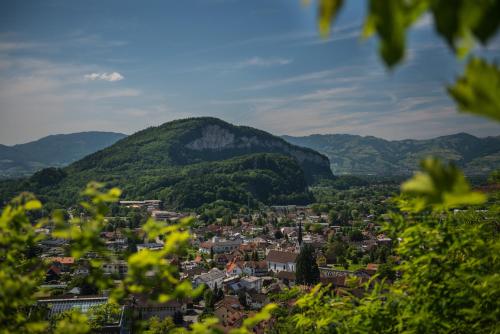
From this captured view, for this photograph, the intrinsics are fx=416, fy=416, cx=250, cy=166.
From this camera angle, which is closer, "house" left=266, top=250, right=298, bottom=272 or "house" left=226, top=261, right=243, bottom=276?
"house" left=226, top=261, right=243, bottom=276

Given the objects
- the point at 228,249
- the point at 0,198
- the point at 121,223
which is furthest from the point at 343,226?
the point at 0,198

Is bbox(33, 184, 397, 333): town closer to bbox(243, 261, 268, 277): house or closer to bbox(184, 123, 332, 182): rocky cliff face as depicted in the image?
bbox(243, 261, 268, 277): house

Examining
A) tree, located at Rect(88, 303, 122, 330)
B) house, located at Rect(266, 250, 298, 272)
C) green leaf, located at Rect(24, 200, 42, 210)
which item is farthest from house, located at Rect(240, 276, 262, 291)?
green leaf, located at Rect(24, 200, 42, 210)

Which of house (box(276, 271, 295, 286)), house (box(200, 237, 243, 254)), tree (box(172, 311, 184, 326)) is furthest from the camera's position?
house (box(200, 237, 243, 254))

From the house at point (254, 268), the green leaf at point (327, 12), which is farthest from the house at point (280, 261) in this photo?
the green leaf at point (327, 12)

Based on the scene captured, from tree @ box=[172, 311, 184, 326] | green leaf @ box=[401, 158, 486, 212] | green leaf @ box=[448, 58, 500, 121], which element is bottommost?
tree @ box=[172, 311, 184, 326]

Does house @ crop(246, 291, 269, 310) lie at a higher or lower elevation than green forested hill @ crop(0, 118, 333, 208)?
lower

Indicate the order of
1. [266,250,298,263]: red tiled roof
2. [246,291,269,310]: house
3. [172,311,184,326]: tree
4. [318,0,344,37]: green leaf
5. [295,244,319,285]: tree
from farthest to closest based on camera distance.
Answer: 1. [266,250,298,263]: red tiled roof
2. [295,244,319,285]: tree
3. [246,291,269,310]: house
4. [172,311,184,326]: tree
5. [318,0,344,37]: green leaf
